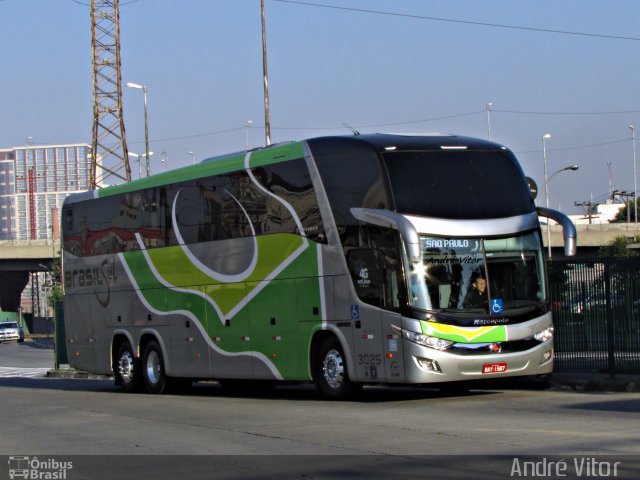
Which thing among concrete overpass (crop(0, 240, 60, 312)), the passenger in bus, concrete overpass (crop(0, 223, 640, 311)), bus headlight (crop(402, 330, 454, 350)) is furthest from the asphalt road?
concrete overpass (crop(0, 240, 60, 312))

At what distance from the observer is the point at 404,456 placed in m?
11.4

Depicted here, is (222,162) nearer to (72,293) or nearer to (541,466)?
(72,293)

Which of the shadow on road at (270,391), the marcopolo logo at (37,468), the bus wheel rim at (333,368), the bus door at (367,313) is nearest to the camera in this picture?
the marcopolo logo at (37,468)

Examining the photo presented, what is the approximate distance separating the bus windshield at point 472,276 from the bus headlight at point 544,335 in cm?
46

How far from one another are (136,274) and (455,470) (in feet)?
49.1

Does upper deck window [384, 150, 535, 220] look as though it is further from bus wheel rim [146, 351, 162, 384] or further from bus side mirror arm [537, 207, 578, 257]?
bus wheel rim [146, 351, 162, 384]

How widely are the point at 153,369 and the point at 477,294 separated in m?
9.14

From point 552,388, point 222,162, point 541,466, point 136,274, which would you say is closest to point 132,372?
point 136,274

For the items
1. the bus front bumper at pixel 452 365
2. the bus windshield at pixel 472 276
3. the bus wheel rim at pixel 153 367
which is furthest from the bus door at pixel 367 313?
the bus wheel rim at pixel 153 367

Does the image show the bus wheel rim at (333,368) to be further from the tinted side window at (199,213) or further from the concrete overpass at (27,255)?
the concrete overpass at (27,255)

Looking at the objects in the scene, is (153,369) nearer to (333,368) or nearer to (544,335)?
(333,368)

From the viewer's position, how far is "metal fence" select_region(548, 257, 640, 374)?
19.4 m

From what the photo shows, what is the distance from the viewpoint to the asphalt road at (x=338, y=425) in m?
12.0

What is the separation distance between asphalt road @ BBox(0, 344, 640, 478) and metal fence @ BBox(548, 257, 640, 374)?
59.6 inches
